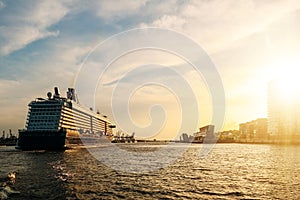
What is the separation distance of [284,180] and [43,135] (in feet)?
323

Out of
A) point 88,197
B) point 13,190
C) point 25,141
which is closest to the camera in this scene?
point 88,197

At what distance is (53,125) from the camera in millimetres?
131625

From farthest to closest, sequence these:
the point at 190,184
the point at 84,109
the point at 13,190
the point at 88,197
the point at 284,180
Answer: the point at 84,109 → the point at 284,180 → the point at 190,184 → the point at 13,190 → the point at 88,197

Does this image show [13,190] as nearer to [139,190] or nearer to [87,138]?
[139,190]

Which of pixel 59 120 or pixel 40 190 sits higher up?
pixel 59 120

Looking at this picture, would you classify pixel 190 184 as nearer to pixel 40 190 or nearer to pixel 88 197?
pixel 88 197

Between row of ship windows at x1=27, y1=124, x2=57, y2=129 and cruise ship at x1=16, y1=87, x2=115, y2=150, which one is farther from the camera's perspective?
row of ship windows at x1=27, y1=124, x2=57, y2=129

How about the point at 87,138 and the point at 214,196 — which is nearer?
the point at 214,196

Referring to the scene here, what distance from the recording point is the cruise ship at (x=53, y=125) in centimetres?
12062

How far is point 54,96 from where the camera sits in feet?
502

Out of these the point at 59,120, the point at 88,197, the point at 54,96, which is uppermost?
the point at 54,96

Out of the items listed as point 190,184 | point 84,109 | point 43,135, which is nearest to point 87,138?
point 84,109

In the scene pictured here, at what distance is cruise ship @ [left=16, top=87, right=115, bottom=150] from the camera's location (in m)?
121

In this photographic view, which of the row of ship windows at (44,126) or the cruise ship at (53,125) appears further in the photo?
the row of ship windows at (44,126)
